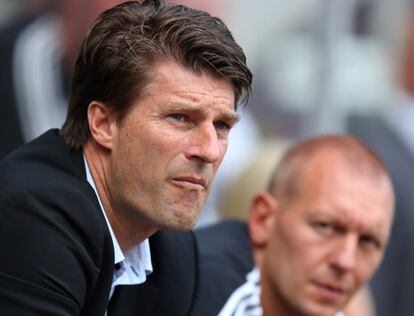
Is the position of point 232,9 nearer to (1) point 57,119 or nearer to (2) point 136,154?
(1) point 57,119

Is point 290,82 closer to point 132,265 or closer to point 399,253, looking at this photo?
point 399,253

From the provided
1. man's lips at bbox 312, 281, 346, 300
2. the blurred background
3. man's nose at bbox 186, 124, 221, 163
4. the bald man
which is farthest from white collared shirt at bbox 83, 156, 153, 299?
the blurred background

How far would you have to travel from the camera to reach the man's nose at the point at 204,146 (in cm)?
313

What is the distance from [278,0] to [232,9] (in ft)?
2.48

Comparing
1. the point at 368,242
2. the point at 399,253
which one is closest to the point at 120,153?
the point at 368,242

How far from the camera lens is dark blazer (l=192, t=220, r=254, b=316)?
12.3 feet

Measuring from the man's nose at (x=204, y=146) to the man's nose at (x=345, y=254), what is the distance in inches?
59.1

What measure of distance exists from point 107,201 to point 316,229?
1.56 m

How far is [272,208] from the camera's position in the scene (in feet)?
15.5

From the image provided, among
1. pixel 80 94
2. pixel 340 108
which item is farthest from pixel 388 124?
pixel 80 94

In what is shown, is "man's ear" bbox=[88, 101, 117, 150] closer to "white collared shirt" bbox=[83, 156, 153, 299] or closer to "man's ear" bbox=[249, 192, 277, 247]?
"white collared shirt" bbox=[83, 156, 153, 299]

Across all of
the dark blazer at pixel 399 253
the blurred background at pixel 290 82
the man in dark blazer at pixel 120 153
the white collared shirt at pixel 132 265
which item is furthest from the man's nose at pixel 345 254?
the dark blazer at pixel 399 253

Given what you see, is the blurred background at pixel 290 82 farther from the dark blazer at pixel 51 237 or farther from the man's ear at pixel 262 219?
the dark blazer at pixel 51 237

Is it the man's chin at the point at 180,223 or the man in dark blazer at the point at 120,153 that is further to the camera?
the man's chin at the point at 180,223
